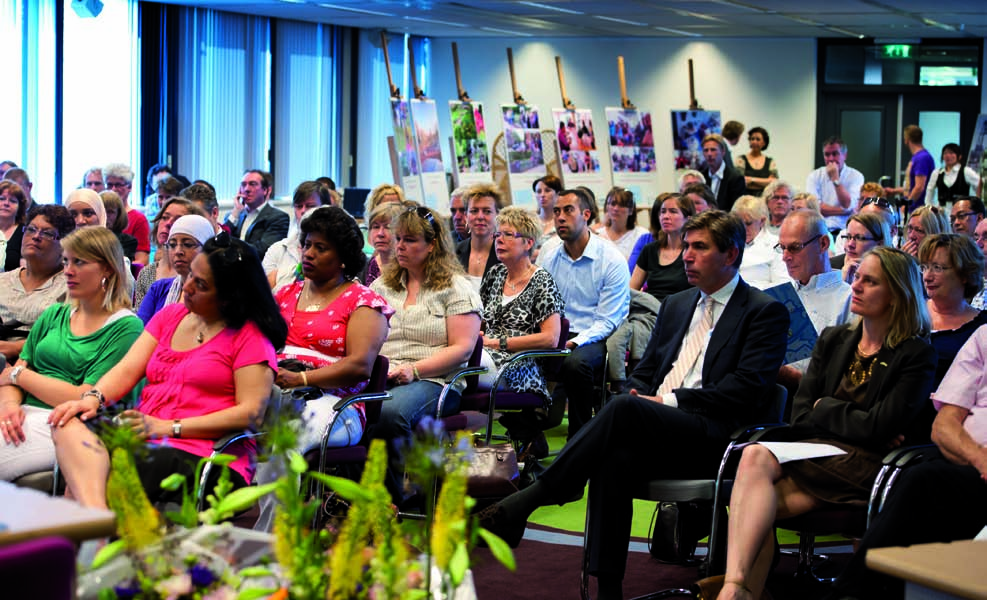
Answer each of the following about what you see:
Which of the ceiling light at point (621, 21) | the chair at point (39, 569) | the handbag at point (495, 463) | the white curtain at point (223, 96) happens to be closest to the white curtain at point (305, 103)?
the white curtain at point (223, 96)

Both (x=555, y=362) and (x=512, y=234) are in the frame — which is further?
(x=512, y=234)

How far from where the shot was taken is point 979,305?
550 cm

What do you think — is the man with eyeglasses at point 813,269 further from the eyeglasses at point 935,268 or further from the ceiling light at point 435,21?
the ceiling light at point 435,21

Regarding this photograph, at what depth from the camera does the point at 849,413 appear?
3.81 m

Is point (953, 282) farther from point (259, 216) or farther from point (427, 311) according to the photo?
point (259, 216)

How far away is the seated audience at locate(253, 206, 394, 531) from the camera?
4.32 m

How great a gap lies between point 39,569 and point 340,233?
9.17ft

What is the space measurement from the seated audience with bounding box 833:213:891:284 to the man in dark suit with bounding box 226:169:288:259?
4391mm

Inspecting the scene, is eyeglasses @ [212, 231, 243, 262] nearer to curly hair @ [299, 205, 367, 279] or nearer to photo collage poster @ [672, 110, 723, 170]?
curly hair @ [299, 205, 367, 279]

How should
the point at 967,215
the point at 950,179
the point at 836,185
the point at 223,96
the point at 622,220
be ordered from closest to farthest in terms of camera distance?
the point at 967,215
the point at 622,220
the point at 836,185
the point at 950,179
the point at 223,96

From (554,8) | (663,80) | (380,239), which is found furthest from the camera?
(663,80)

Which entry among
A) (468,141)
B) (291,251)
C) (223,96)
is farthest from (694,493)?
(223,96)

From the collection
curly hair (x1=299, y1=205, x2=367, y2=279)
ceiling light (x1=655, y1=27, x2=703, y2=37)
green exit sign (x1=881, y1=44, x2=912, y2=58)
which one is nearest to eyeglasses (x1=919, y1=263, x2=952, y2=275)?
curly hair (x1=299, y1=205, x2=367, y2=279)

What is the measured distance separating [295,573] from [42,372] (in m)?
3.04
